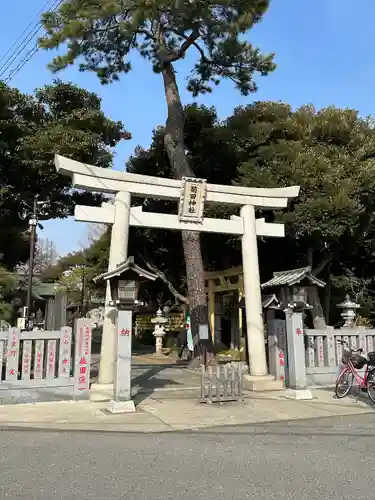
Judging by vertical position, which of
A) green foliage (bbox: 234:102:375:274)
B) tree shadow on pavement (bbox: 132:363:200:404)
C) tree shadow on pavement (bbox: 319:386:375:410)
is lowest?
tree shadow on pavement (bbox: 319:386:375:410)

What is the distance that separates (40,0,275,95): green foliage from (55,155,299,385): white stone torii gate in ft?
19.1

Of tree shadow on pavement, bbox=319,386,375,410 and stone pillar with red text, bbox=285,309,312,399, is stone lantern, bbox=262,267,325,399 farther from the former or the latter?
tree shadow on pavement, bbox=319,386,375,410

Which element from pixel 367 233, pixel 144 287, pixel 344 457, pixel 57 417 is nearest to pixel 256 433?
pixel 344 457

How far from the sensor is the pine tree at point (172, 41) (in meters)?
14.0

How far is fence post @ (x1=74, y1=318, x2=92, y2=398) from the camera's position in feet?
32.6

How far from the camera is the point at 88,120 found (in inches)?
740

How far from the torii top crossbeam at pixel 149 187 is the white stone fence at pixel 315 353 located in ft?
11.5

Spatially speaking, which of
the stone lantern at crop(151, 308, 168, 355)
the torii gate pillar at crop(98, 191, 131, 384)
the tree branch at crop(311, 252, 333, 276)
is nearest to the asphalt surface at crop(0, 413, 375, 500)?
the torii gate pillar at crop(98, 191, 131, 384)

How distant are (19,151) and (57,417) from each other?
13.3 metres

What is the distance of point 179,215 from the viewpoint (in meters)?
11.5

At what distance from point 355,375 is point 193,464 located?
618 cm

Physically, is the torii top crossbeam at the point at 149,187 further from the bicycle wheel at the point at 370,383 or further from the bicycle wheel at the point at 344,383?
the bicycle wheel at the point at 370,383

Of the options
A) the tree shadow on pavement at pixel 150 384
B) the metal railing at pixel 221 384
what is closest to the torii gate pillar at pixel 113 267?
→ the tree shadow on pavement at pixel 150 384

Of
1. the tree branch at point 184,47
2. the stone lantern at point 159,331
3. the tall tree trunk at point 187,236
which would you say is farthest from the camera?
the stone lantern at point 159,331
